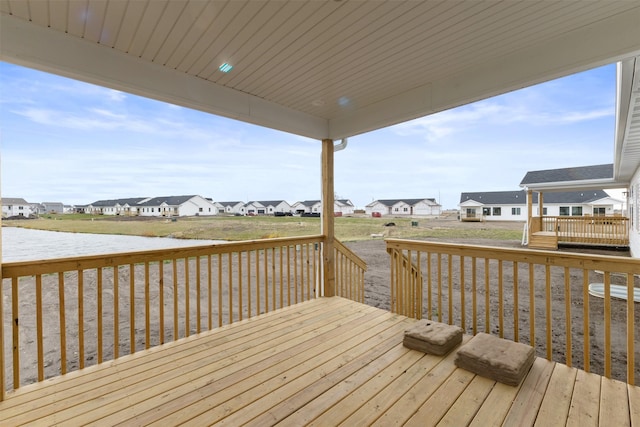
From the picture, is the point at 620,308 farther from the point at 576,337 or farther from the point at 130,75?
the point at 130,75

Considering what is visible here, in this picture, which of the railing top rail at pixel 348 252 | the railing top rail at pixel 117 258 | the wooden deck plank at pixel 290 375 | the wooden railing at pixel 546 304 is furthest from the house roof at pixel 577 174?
the railing top rail at pixel 117 258

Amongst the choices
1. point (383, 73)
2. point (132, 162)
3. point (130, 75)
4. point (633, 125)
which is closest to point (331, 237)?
point (383, 73)

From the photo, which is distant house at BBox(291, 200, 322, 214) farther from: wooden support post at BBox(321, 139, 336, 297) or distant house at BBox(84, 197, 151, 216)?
distant house at BBox(84, 197, 151, 216)

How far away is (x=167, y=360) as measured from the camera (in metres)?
2.25

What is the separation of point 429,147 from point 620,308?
393 centimetres

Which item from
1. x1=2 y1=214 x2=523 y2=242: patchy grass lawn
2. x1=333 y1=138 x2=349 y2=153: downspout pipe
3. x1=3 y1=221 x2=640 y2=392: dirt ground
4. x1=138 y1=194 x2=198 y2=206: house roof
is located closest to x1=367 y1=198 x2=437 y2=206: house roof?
x1=2 y1=214 x2=523 y2=242: patchy grass lawn

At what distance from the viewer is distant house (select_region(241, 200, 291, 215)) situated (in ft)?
12.2

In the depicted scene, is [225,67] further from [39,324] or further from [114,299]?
[39,324]

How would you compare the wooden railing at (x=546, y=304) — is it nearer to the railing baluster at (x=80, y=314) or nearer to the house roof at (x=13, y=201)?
the railing baluster at (x=80, y=314)

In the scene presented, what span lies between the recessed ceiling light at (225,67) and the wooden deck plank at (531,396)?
11.1 feet

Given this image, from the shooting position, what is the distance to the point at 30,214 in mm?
2148

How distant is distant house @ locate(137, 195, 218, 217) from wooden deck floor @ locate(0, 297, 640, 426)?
135 centimetres

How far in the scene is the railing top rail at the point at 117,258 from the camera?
1933 millimetres

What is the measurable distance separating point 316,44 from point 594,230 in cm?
1342
